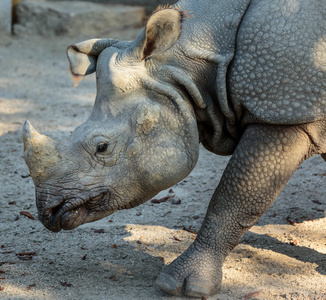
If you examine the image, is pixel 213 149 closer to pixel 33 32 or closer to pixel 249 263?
pixel 249 263

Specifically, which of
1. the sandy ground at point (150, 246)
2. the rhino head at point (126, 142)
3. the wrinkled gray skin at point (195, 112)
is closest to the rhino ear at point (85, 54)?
the wrinkled gray skin at point (195, 112)

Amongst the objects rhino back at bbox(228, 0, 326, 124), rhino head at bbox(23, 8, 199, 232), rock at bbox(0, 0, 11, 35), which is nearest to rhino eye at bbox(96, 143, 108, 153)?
rhino head at bbox(23, 8, 199, 232)

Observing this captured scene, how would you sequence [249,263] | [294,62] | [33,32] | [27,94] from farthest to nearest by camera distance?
[33,32] < [27,94] < [249,263] < [294,62]

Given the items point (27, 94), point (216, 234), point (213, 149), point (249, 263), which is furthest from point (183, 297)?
point (27, 94)

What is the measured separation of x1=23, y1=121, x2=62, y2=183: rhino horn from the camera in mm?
3449

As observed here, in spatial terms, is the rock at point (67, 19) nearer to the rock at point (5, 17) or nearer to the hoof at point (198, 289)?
the rock at point (5, 17)

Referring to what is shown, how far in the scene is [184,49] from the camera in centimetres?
369

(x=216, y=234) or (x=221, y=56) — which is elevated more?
(x=221, y=56)

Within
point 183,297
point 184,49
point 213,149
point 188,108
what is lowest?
point 183,297

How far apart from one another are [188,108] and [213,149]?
1.56 feet

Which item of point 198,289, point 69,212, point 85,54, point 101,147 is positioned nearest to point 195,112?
point 101,147

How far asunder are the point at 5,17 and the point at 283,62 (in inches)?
371

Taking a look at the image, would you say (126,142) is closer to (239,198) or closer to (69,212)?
(69,212)

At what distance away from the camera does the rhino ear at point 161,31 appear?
3506 mm
